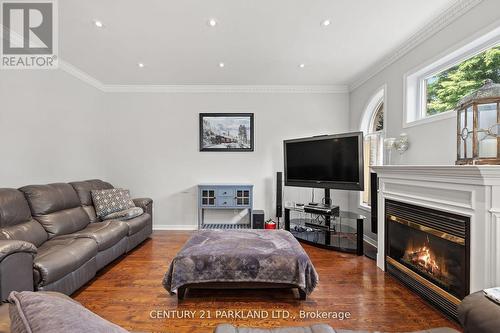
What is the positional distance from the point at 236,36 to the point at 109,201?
3.01m

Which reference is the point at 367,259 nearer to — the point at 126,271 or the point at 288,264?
the point at 288,264

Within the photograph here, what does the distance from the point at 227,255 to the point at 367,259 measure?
2.11 meters

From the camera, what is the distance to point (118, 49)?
2.92 metres

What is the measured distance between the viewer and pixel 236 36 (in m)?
2.63

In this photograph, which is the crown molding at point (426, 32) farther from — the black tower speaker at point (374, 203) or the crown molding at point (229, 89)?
the black tower speaker at point (374, 203)

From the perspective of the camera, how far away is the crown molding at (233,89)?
4254 millimetres

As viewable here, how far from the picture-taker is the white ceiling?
7.06 feet

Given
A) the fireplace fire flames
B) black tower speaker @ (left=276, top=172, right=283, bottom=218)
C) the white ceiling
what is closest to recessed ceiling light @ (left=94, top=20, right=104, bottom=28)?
the white ceiling

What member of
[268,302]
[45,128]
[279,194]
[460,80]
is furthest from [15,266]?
[460,80]

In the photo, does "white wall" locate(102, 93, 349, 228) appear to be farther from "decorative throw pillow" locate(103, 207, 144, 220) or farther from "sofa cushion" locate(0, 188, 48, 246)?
"sofa cushion" locate(0, 188, 48, 246)

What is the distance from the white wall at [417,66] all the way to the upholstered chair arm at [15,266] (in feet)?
12.8

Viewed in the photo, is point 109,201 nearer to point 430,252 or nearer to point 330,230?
point 330,230

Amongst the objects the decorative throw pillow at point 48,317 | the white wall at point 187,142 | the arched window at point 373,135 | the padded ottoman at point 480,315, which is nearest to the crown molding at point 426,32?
the arched window at point 373,135

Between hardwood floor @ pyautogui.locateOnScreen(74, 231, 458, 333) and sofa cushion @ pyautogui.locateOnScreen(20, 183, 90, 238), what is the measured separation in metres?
0.74
